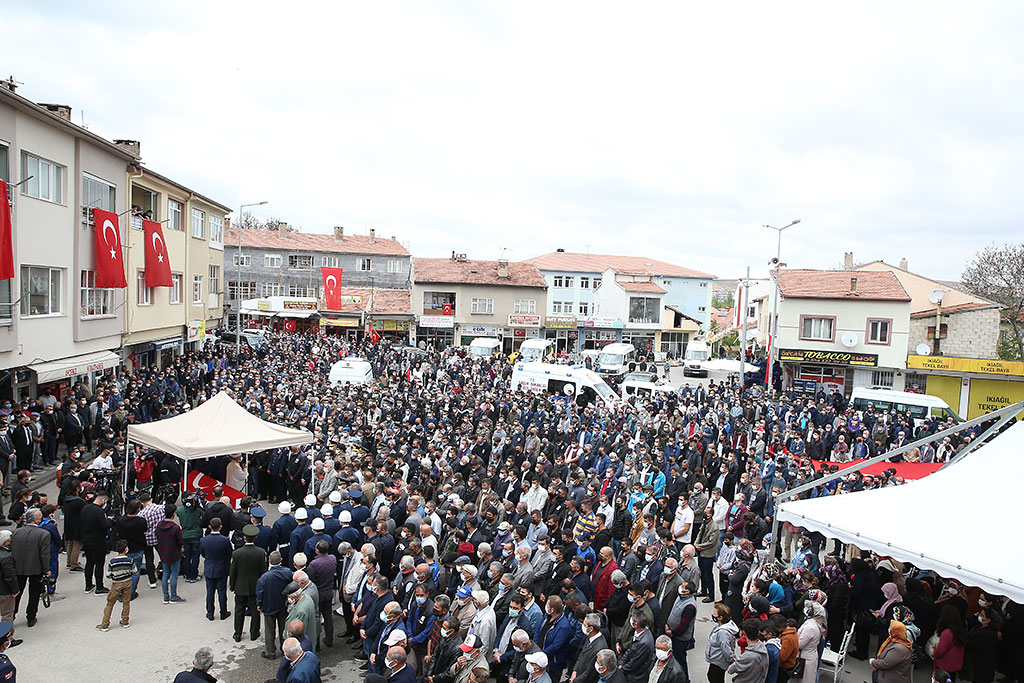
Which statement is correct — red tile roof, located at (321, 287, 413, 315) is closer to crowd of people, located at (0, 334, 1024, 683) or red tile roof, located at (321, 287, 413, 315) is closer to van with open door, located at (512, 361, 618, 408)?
van with open door, located at (512, 361, 618, 408)

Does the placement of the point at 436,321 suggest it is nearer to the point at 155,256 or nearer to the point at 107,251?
the point at 155,256

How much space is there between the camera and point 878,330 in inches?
1217

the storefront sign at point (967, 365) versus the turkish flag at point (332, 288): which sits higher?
the turkish flag at point (332, 288)

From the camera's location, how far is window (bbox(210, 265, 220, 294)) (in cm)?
3225

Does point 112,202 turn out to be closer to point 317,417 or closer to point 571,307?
point 317,417

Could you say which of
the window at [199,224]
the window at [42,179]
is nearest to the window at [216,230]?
the window at [199,224]

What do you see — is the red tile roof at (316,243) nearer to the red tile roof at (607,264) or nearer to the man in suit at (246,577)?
the red tile roof at (607,264)

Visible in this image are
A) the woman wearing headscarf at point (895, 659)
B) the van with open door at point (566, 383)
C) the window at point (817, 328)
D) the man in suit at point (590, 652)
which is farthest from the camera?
the window at point (817, 328)

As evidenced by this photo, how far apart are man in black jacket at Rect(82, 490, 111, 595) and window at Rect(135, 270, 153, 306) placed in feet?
49.5

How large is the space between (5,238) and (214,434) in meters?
6.41

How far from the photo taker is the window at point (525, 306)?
46094mm

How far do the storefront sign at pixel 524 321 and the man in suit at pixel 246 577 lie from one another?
3818 cm

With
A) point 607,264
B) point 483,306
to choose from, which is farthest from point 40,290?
point 607,264

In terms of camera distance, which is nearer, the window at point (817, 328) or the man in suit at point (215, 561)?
the man in suit at point (215, 561)
